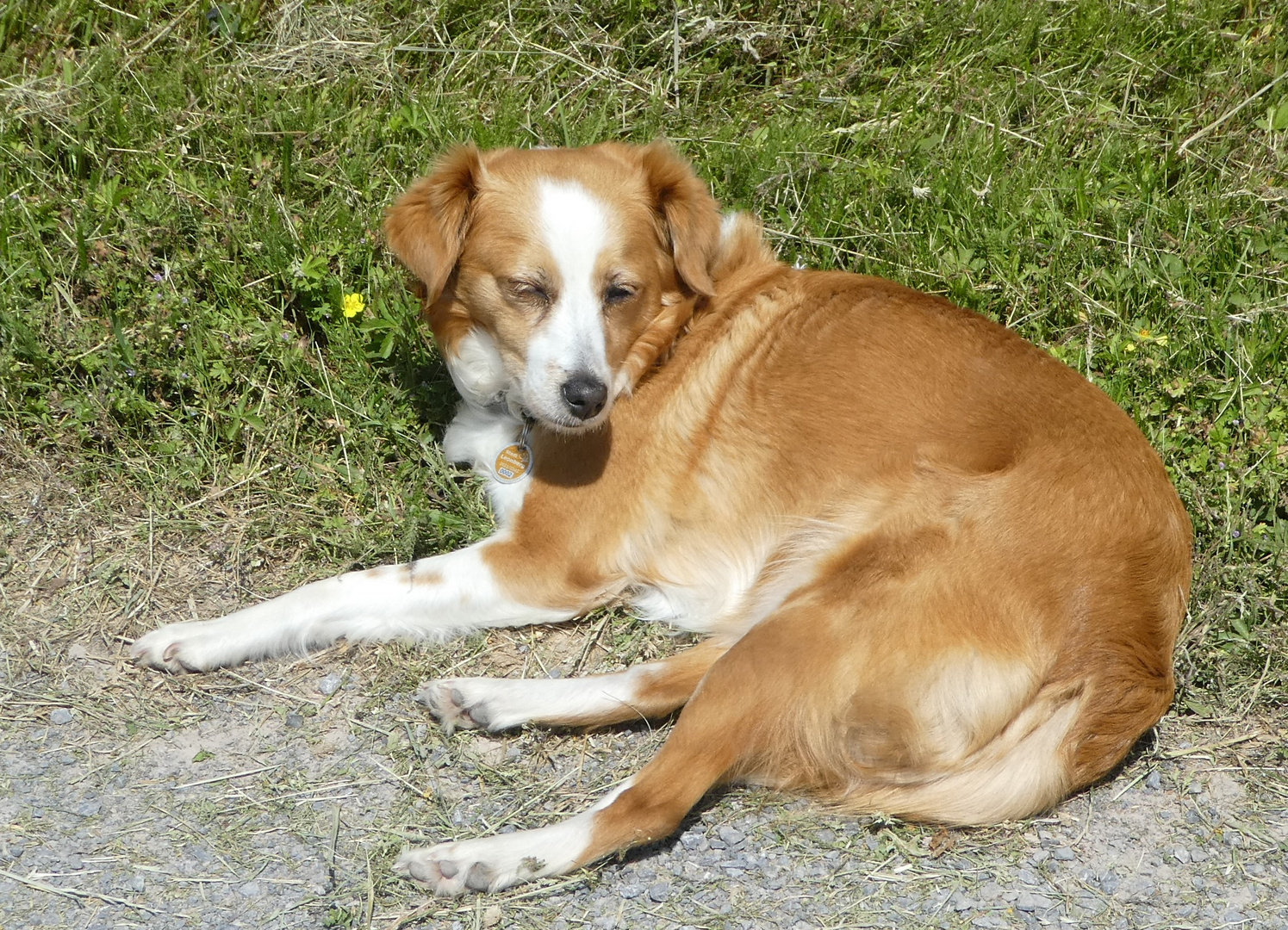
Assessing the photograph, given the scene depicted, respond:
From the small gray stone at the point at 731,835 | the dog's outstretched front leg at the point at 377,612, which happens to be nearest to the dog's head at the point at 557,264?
the dog's outstretched front leg at the point at 377,612

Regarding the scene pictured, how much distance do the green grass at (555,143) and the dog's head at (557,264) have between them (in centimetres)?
64

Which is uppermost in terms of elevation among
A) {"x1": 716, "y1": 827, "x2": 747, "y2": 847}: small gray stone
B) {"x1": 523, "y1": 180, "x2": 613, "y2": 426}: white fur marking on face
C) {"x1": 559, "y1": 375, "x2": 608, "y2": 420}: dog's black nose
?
{"x1": 523, "y1": 180, "x2": 613, "y2": 426}: white fur marking on face

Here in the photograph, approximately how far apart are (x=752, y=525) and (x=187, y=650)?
159cm

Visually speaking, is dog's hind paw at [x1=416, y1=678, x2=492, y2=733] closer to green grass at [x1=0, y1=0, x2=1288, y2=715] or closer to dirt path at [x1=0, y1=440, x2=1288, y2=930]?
dirt path at [x1=0, y1=440, x2=1288, y2=930]

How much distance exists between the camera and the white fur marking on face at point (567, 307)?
9.68 feet

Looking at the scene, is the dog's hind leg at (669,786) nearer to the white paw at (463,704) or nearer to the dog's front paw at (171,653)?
the white paw at (463,704)

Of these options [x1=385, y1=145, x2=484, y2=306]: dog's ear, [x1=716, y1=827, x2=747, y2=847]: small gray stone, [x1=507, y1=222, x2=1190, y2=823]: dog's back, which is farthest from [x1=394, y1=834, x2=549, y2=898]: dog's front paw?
[x1=385, y1=145, x2=484, y2=306]: dog's ear

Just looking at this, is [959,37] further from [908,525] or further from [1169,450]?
[908,525]

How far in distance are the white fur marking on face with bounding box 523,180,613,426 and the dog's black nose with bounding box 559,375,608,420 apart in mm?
24

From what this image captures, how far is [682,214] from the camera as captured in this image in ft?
10.6

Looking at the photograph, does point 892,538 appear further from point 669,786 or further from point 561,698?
point 561,698

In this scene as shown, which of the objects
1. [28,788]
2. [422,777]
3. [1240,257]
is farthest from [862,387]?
[28,788]

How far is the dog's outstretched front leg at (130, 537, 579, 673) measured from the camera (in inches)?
122

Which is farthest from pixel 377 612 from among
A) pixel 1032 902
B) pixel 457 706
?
pixel 1032 902
